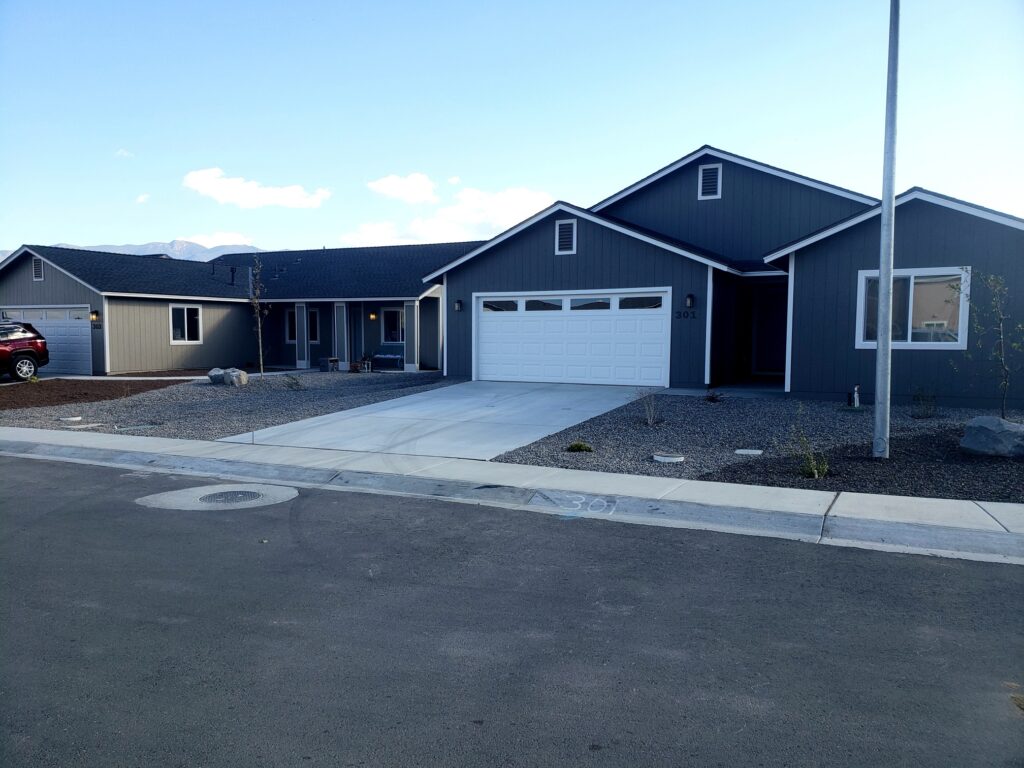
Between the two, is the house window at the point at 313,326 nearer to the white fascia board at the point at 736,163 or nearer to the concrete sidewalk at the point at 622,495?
the white fascia board at the point at 736,163

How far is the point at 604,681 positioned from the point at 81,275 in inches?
1061

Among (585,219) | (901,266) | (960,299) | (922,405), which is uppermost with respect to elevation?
(585,219)

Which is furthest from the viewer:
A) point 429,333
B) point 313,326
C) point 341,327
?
point 313,326

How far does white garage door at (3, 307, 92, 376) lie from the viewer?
2666cm

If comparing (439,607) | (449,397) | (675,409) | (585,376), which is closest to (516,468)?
(439,607)

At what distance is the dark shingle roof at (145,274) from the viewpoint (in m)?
26.8

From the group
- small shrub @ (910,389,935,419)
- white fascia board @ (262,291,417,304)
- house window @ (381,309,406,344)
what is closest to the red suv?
white fascia board @ (262,291,417,304)

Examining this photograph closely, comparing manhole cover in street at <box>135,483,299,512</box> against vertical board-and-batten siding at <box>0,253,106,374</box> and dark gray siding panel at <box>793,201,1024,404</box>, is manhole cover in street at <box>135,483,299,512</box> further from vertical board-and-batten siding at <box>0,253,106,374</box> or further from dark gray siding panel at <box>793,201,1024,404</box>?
vertical board-and-batten siding at <box>0,253,106,374</box>

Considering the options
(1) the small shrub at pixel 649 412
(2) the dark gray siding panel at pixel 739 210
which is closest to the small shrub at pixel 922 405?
(1) the small shrub at pixel 649 412

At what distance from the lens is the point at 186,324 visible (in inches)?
1148

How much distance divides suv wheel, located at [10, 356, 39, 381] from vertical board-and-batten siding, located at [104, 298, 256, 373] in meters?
2.48

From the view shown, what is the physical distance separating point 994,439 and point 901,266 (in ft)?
21.7

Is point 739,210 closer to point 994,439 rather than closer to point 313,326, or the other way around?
point 994,439

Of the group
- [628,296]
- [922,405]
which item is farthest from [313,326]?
[922,405]
